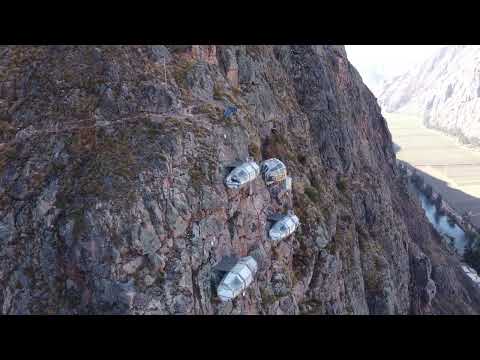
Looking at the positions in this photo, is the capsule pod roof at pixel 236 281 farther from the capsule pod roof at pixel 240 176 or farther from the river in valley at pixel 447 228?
the river in valley at pixel 447 228

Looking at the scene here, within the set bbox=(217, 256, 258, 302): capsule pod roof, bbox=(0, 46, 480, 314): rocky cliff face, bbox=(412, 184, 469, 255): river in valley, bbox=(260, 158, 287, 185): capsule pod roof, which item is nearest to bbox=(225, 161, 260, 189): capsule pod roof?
bbox=(0, 46, 480, 314): rocky cliff face

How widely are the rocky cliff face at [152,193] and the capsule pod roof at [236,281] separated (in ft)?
3.75

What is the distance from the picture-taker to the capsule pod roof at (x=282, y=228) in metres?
42.9

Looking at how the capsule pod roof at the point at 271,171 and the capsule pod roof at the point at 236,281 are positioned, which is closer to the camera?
the capsule pod roof at the point at 236,281

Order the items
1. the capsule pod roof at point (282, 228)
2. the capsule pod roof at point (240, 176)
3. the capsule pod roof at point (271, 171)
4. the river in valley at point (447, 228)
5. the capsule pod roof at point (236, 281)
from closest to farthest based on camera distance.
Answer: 1. the capsule pod roof at point (236, 281)
2. the capsule pod roof at point (240, 176)
3. the capsule pod roof at point (282, 228)
4. the capsule pod roof at point (271, 171)
5. the river in valley at point (447, 228)

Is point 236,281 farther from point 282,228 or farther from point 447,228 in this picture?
point 447,228

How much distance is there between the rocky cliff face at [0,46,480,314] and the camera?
3206cm

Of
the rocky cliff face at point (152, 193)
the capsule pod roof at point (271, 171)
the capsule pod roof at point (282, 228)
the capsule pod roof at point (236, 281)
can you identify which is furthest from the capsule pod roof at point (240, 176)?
the capsule pod roof at point (236, 281)

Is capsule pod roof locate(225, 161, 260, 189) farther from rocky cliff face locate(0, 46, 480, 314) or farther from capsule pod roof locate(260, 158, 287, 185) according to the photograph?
capsule pod roof locate(260, 158, 287, 185)

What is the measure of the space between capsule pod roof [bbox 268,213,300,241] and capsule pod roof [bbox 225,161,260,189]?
661 cm

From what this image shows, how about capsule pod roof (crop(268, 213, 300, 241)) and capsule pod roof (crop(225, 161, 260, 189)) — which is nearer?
capsule pod roof (crop(225, 161, 260, 189))

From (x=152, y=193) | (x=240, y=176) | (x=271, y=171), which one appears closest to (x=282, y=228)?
(x=271, y=171)

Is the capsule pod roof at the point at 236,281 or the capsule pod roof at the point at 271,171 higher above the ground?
the capsule pod roof at the point at 271,171
